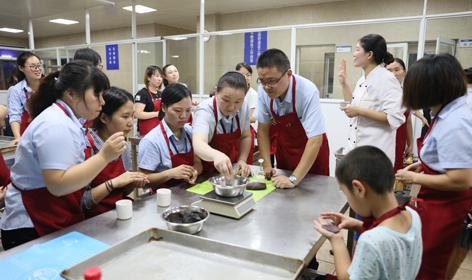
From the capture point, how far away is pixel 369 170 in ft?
3.48

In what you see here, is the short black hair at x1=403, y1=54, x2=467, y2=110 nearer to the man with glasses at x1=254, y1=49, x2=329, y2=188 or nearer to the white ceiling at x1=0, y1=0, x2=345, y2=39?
the man with glasses at x1=254, y1=49, x2=329, y2=188

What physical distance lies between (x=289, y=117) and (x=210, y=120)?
1.79 feet

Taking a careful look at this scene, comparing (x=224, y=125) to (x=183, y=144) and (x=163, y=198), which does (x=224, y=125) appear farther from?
(x=163, y=198)

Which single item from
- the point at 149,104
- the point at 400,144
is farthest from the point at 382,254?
the point at 149,104

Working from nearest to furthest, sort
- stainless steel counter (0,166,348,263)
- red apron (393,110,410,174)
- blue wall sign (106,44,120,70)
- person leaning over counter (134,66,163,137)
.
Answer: stainless steel counter (0,166,348,263) → red apron (393,110,410,174) → person leaning over counter (134,66,163,137) → blue wall sign (106,44,120,70)

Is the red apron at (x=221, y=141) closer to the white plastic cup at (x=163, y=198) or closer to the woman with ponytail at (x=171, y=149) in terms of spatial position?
the woman with ponytail at (x=171, y=149)

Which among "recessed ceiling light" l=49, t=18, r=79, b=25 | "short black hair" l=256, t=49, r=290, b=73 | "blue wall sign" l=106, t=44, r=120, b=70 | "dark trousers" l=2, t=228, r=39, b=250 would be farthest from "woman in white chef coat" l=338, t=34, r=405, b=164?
"recessed ceiling light" l=49, t=18, r=79, b=25

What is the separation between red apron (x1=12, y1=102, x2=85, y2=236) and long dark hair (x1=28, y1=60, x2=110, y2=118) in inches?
3.4

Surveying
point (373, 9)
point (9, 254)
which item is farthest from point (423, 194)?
point (373, 9)

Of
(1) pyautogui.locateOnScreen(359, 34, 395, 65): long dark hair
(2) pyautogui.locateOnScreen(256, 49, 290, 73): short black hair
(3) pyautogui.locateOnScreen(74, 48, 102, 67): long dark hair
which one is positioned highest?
(1) pyautogui.locateOnScreen(359, 34, 395, 65): long dark hair

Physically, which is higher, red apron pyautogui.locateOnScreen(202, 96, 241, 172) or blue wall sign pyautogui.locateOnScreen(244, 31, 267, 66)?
blue wall sign pyautogui.locateOnScreen(244, 31, 267, 66)

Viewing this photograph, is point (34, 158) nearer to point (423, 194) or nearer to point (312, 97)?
point (312, 97)

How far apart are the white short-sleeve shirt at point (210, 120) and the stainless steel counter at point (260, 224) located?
0.45 m

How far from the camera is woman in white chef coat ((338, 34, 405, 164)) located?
2.46 metres
